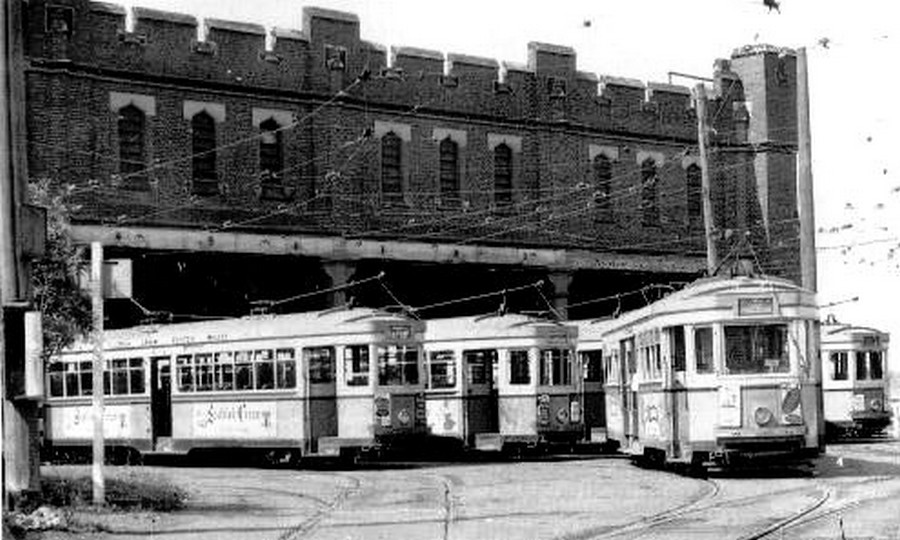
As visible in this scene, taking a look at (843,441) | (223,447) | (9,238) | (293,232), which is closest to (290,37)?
(293,232)

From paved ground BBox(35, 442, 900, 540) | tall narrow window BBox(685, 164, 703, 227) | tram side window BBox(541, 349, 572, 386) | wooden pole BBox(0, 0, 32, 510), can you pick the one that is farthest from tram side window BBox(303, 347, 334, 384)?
tall narrow window BBox(685, 164, 703, 227)

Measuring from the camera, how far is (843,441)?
112 feet

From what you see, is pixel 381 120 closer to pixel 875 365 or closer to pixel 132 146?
pixel 132 146

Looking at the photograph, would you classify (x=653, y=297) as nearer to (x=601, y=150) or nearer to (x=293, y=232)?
(x=601, y=150)

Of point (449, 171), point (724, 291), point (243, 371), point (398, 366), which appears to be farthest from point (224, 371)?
point (449, 171)

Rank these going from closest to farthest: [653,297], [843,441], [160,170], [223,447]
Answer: [223,447], [160,170], [843,441], [653,297]

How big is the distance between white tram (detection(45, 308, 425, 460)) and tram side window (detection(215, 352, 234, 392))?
0.06ft

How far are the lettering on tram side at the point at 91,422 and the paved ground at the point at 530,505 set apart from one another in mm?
4345

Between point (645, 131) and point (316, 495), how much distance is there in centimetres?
2355

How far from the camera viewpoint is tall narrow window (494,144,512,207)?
124 ft

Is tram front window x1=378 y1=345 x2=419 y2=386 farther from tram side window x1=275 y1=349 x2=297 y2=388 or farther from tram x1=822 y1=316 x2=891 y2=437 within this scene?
tram x1=822 y1=316 x2=891 y2=437

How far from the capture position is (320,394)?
2525 centimetres

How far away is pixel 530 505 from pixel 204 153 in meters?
17.4

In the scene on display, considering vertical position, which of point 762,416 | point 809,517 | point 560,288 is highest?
point 560,288
